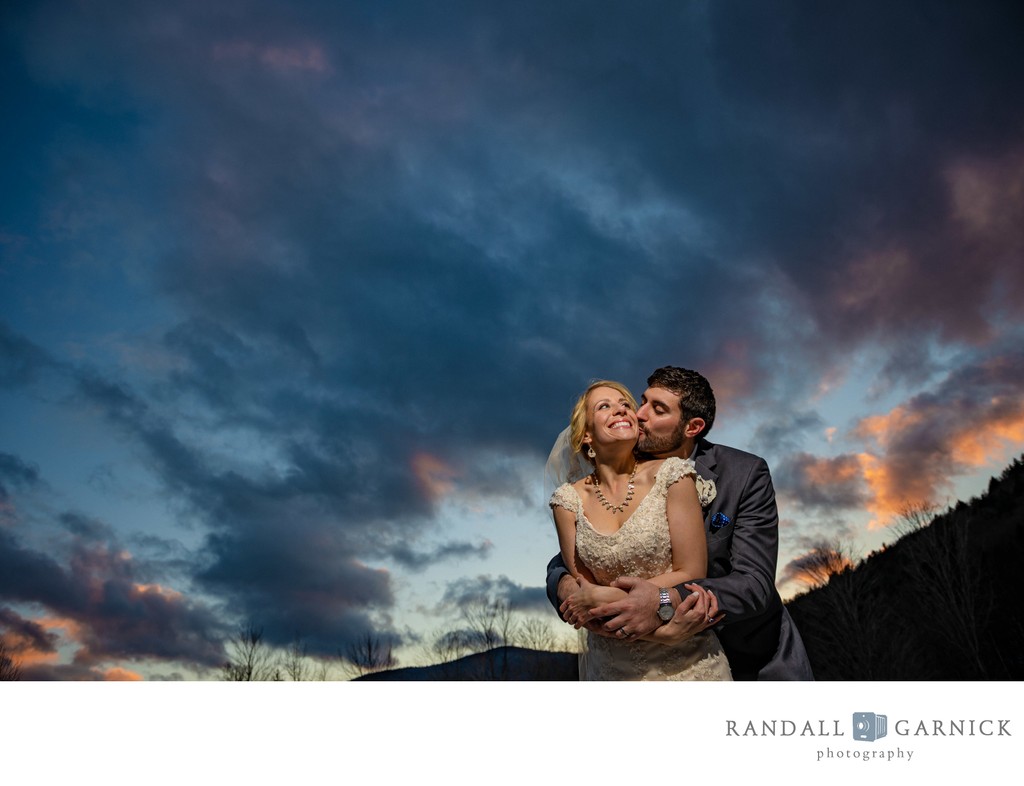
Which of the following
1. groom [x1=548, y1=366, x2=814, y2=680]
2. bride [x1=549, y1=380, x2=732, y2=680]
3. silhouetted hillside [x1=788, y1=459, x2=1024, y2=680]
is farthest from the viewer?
silhouetted hillside [x1=788, y1=459, x2=1024, y2=680]

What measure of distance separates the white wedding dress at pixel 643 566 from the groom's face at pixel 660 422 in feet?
0.92

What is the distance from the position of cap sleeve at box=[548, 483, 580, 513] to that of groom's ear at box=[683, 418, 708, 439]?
0.86 m

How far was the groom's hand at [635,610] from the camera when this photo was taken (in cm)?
426

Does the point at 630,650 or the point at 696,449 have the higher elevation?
the point at 696,449

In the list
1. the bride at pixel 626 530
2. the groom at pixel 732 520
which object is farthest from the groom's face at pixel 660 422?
the bride at pixel 626 530

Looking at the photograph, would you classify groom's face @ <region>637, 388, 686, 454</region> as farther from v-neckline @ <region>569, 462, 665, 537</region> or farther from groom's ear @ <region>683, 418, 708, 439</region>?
v-neckline @ <region>569, 462, 665, 537</region>
